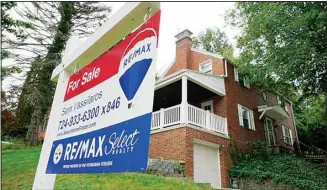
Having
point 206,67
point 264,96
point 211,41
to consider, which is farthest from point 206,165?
point 211,41

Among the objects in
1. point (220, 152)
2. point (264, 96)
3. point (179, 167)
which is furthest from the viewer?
point (264, 96)

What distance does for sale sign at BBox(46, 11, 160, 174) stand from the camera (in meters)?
1.37

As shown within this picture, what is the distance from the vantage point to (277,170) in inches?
480

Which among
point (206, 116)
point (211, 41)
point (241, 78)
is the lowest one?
point (206, 116)

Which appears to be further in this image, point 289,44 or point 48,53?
point 48,53

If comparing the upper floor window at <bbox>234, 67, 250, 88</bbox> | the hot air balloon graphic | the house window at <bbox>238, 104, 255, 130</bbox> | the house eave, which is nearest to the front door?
the house eave

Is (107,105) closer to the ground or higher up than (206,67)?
closer to the ground

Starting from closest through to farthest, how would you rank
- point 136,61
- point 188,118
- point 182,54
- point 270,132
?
point 136,61 → point 188,118 → point 182,54 → point 270,132

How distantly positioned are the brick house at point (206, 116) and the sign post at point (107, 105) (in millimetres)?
8799

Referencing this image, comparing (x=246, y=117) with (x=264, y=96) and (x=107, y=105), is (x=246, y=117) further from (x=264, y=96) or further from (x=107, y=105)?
(x=107, y=105)

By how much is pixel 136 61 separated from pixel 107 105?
1.20 feet

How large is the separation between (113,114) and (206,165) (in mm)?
10915

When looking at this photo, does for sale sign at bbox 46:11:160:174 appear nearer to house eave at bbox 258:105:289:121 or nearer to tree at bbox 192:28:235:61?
house eave at bbox 258:105:289:121

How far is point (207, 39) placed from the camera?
33031 millimetres
